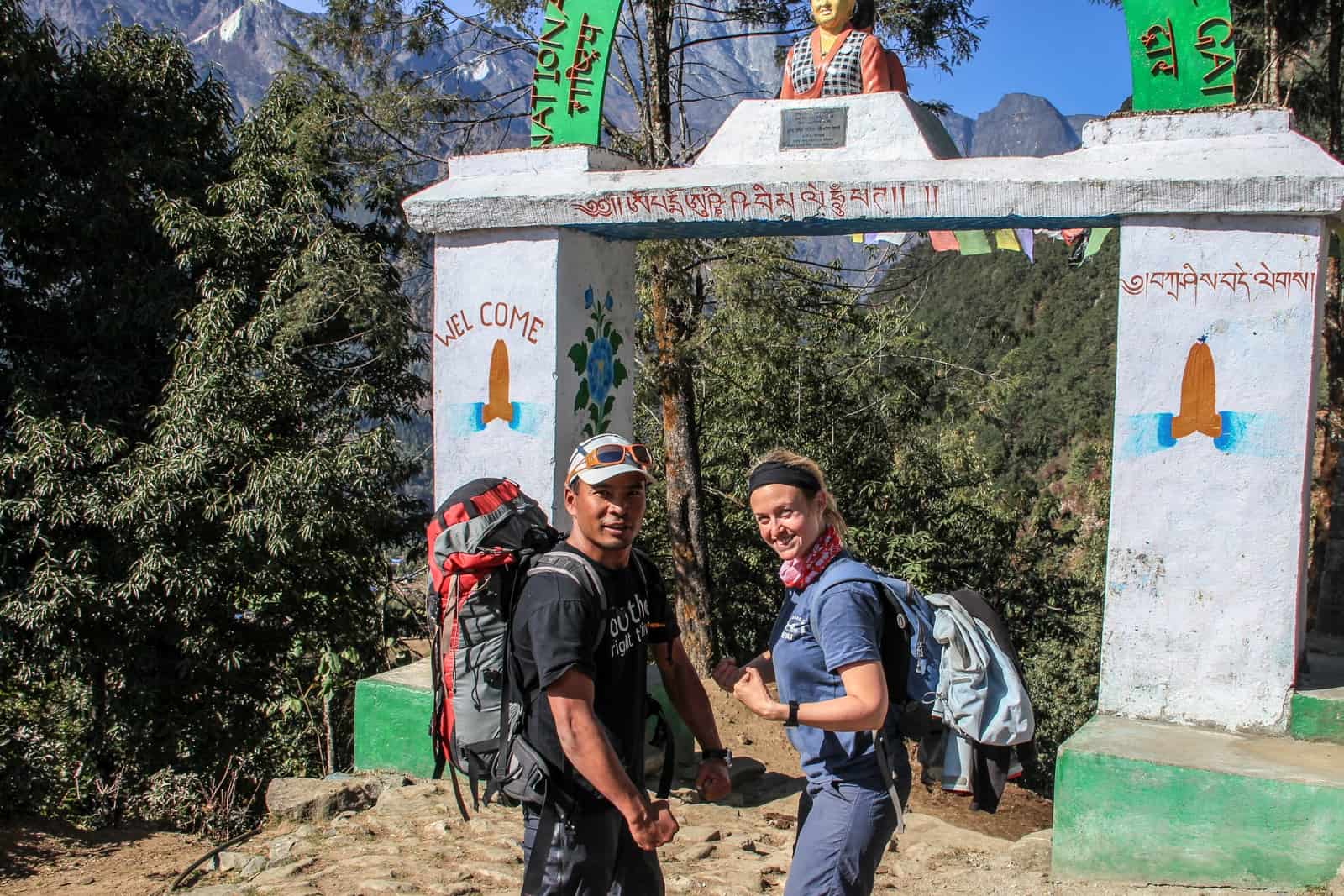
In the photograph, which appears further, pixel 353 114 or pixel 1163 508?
pixel 353 114

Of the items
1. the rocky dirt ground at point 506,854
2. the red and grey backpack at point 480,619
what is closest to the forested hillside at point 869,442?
the rocky dirt ground at point 506,854

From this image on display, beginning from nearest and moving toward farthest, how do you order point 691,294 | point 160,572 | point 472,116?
point 160,572
point 691,294
point 472,116

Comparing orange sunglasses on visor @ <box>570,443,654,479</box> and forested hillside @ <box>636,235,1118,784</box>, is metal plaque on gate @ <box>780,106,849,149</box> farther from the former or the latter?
forested hillside @ <box>636,235,1118,784</box>

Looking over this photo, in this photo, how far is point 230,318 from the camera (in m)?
9.19

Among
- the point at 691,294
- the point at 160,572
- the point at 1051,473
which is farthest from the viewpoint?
the point at 1051,473

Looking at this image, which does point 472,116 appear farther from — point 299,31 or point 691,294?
point 691,294

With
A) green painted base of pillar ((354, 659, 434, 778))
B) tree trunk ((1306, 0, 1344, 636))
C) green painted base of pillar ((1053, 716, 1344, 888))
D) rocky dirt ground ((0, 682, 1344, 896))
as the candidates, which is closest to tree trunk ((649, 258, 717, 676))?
rocky dirt ground ((0, 682, 1344, 896))


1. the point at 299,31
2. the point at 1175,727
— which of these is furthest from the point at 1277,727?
the point at 299,31

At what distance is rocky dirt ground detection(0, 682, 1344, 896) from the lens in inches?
165

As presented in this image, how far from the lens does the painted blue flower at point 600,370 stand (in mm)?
5375

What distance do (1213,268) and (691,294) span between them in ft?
19.8

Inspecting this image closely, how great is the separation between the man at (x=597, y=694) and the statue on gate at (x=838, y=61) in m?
2.60

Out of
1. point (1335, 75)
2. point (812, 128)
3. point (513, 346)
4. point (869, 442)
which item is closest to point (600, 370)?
point (513, 346)

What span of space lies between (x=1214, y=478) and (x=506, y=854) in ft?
10.2
